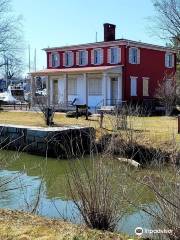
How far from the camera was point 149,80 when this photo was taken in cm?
4234

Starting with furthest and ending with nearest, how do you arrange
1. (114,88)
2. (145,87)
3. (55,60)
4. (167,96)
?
(55,60)
(145,87)
(114,88)
(167,96)

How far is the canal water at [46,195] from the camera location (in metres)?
9.34

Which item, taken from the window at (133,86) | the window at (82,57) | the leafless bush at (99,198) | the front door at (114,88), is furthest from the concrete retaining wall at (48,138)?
the window at (82,57)

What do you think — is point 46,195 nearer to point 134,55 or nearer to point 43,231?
point 43,231

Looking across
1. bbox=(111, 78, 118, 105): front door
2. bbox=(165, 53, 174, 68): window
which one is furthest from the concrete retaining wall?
bbox=(165, 53, 174, 68): window

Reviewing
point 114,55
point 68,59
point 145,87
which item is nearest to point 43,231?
point 114,55

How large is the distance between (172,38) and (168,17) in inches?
76.8

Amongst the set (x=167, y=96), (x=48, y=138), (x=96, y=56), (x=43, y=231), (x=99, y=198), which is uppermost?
(x=96, y=56)

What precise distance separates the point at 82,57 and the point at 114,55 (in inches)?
142

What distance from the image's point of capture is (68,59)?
4369 centimetres

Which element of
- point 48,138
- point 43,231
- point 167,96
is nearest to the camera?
point 43,231

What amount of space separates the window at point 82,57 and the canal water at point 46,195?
23384 mm

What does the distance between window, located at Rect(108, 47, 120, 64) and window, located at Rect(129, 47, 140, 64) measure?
3.47 feet

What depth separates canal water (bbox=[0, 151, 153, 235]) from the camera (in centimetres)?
934
